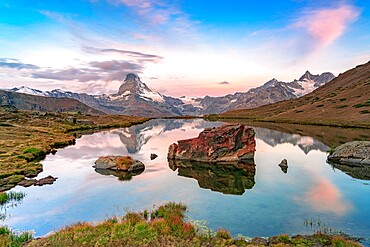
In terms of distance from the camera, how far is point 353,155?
5934 cm

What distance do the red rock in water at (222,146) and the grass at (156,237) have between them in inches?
1496

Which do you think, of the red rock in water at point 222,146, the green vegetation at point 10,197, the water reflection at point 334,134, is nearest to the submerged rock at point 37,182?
the green vegetation at point 10,197

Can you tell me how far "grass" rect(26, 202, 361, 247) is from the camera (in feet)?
73.3

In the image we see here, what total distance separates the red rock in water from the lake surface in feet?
20.0

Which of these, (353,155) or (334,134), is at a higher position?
(334,134)

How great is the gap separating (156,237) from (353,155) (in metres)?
50.0

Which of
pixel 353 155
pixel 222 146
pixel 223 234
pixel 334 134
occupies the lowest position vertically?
pixel 223 234

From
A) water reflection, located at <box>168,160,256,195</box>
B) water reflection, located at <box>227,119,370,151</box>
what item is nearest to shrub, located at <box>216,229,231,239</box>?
water reflection, located at <box>168,160,256,195</box>

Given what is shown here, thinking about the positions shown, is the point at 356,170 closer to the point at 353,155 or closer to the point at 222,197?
the point at 353,155

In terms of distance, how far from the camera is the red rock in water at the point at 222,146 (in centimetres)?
6394

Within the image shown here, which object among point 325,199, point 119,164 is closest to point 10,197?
point 119,164

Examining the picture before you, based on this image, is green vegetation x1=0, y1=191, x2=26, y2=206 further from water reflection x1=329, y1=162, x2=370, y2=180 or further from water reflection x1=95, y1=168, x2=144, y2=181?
water reflection x1=329, y1=162, x2=370, y2=180

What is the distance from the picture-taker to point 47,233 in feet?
87.5

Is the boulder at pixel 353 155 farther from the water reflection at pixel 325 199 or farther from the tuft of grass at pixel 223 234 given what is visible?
the tuft of grass at pixel 223 234
